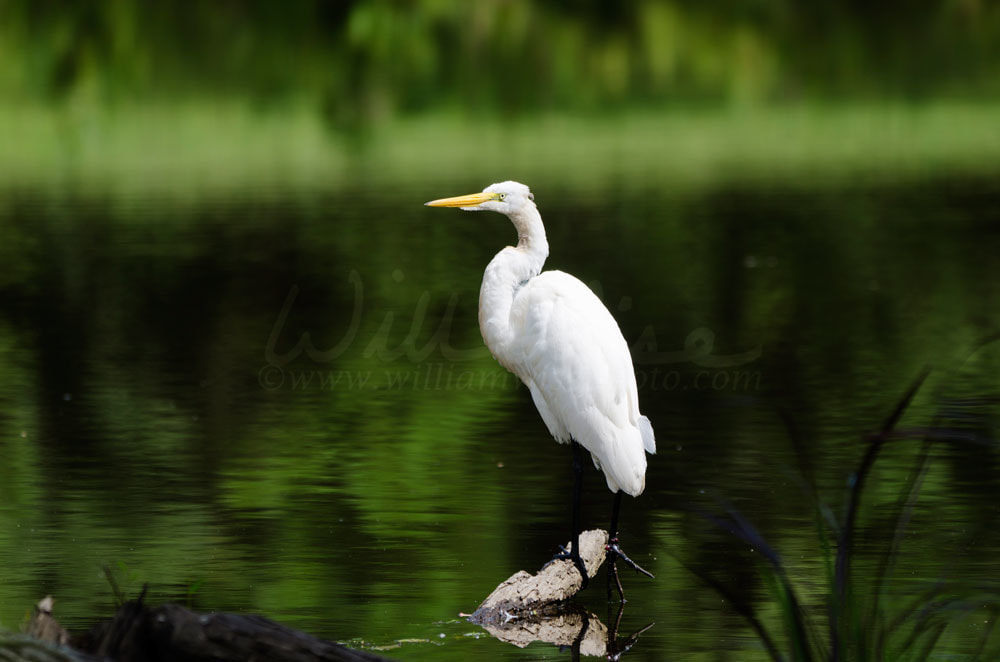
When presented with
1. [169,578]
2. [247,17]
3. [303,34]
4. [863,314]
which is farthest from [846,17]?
[169,578]

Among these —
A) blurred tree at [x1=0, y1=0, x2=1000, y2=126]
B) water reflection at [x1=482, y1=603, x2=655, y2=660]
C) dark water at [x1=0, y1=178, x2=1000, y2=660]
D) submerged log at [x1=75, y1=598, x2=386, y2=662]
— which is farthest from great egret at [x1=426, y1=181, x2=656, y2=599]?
blurred tree at [x1=0, y1=0, x2=1000, y2=126]

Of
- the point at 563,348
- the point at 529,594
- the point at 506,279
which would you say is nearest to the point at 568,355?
the point at 563,348

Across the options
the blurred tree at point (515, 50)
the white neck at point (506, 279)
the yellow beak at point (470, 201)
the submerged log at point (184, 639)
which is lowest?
the blurred tree at point (515, 50)

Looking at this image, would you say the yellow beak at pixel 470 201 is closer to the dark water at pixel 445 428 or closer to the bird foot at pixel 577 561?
the dark water at pixel 445 428

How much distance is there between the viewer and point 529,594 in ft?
20.1

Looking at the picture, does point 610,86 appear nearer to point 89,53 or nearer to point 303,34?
point 303,34

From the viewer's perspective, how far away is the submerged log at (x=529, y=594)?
607cm

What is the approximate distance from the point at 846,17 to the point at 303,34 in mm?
27654

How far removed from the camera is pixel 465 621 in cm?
607

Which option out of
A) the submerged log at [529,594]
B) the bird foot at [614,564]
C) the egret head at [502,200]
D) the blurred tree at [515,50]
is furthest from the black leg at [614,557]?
the blurred tree at [515,50]

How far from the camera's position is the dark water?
654cm

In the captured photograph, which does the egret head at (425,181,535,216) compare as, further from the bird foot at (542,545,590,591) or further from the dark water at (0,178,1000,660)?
the bird foot at (542,545,590,591)

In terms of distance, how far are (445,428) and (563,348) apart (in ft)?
10.7

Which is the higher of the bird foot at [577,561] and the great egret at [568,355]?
the great egret at [568,355]
